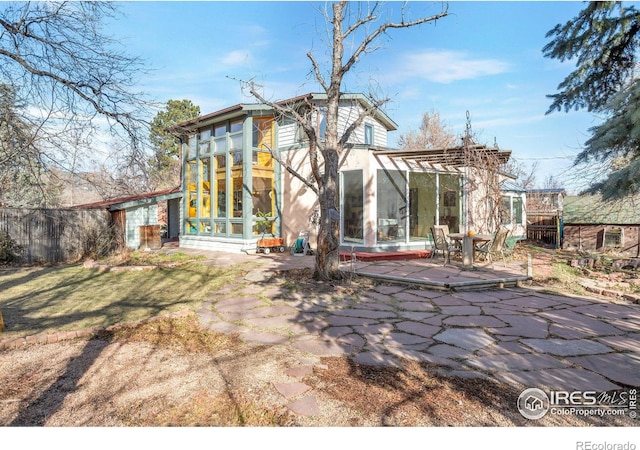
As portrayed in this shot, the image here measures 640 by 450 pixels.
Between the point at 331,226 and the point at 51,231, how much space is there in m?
8.94

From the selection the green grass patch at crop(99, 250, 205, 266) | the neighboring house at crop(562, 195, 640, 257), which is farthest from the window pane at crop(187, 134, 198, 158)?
the neighboring house at crop(562, 195, 640, 257)

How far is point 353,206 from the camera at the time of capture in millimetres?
10586

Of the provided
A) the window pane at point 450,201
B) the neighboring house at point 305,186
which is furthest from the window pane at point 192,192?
the window pane at point 450,201

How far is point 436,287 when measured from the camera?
20.8 ft

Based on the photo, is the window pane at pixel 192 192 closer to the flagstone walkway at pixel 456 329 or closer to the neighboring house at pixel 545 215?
the flagstone walkway at pixel 456 329

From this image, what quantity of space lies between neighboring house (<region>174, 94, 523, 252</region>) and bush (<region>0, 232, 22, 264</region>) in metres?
5.06

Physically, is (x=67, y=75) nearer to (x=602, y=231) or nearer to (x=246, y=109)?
(x=246, y=109)

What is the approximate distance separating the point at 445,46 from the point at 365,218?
4771 millimetres

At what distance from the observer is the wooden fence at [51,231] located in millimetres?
9859

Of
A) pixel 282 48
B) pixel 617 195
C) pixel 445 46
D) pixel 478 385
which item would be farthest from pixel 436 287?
pixel 282 48

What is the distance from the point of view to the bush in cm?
954
